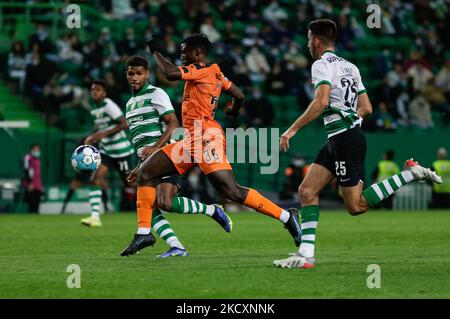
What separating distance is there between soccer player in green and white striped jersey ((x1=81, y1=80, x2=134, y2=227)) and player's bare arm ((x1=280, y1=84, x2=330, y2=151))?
7833 millimetres

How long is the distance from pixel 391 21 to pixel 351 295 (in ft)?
76.5

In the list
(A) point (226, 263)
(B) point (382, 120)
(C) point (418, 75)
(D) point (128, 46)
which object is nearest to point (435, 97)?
(C) point (418, 75)

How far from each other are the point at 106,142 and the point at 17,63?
356 inches

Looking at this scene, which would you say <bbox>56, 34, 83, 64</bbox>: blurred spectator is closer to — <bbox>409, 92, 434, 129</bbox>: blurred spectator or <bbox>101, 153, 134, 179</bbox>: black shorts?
<bbox>409, 92, 434, 129</bbox>: blurred spectator

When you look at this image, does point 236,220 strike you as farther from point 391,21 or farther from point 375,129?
point 391,21

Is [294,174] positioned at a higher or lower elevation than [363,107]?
lower

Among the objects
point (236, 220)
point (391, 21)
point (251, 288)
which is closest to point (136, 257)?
point (251, 288)

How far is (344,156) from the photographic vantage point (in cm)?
980

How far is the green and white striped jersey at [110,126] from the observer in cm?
1703

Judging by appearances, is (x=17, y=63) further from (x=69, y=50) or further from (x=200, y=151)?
(x=200, y=151)

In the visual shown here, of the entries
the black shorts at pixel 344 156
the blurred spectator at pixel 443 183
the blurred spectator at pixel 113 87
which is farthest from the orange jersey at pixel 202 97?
the blurred spectator at pixel 443 183

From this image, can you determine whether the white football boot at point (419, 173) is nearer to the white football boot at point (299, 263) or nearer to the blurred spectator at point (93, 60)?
the white football boot at point (299, 263)

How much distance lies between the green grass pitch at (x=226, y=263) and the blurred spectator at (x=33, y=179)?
5.70m
